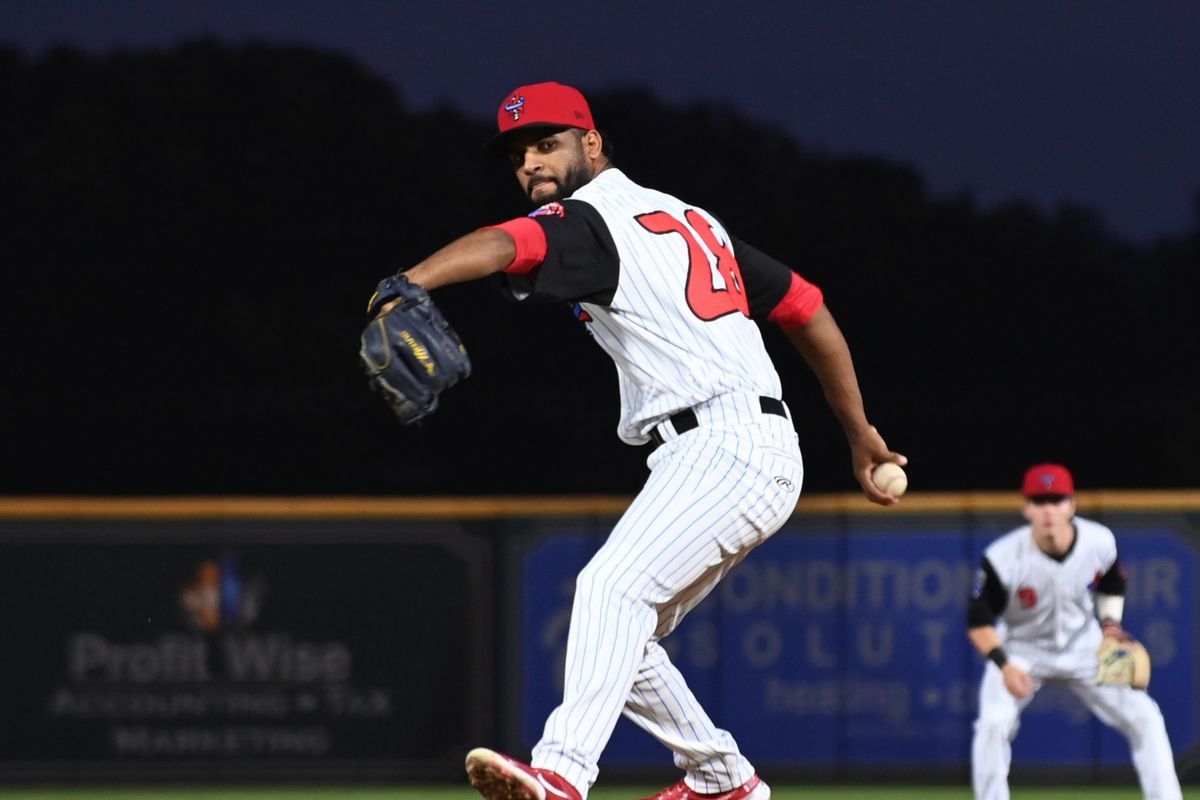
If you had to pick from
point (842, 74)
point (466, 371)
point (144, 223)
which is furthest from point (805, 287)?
point (842, 74)

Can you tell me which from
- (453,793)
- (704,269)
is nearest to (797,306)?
(704,269)

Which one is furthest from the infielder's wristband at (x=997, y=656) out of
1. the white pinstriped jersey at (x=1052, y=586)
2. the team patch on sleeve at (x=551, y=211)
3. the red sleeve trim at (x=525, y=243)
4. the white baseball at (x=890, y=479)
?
the red sleeve trim at (x=525, y=243)

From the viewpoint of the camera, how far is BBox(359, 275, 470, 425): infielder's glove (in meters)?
3.61

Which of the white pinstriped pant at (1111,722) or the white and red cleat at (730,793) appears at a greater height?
the white and red cleat at (730,793)

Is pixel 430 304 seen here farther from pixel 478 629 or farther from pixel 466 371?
pixel 478 629

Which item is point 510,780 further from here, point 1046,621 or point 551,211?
point 1046,621

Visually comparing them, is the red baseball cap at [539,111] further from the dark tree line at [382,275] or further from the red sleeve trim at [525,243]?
the dark tree line at [382,275]

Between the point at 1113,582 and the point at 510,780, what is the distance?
445 cm

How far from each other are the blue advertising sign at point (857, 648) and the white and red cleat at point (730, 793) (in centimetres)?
500

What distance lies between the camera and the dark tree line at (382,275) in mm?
13766

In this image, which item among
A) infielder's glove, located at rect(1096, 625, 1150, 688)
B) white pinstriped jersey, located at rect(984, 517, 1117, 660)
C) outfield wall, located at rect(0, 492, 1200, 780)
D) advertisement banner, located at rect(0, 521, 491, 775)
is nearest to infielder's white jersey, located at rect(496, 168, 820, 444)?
infielder's glove, located at rect(1096, 625, 1150, 688)

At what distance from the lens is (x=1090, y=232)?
635 inches

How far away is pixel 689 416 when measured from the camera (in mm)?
4066

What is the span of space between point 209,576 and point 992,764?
13.0 ft
